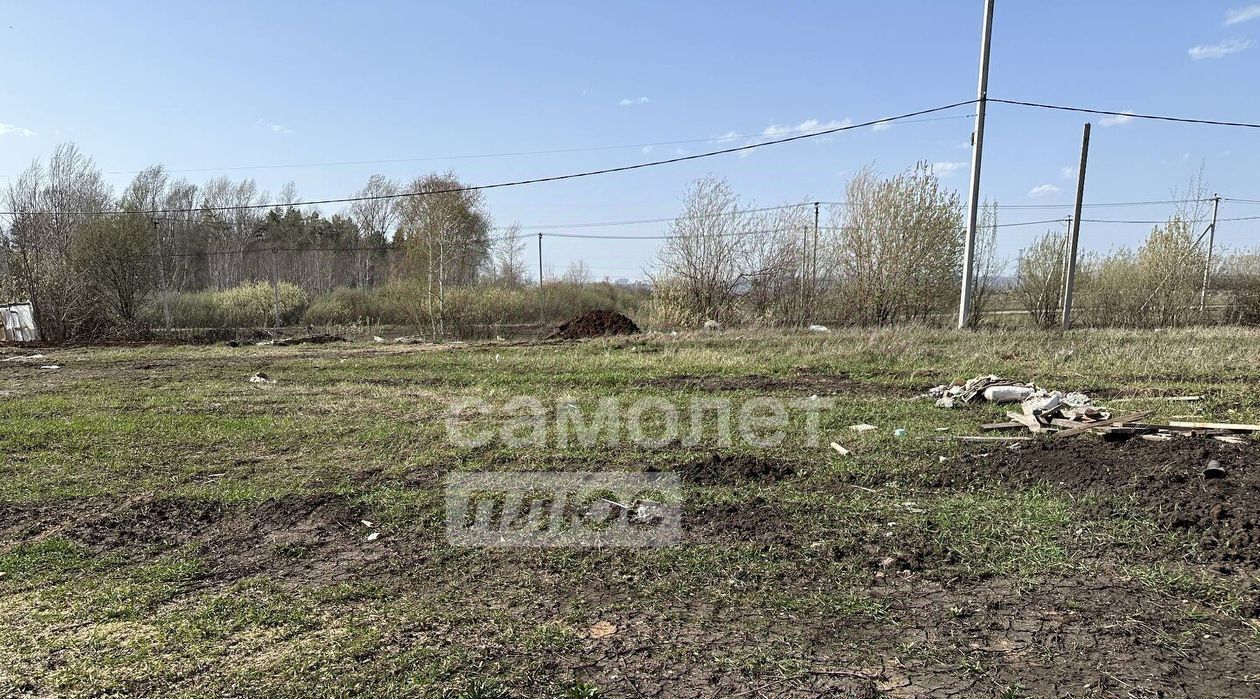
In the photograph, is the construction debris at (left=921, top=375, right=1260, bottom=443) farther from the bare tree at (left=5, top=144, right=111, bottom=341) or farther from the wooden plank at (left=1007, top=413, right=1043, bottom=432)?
the bare tree at (left=5, top=144, right=111, bottom=341)

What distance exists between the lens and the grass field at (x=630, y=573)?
8.60 ft

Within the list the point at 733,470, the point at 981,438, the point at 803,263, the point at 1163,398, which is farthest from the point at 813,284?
the point at 733,470

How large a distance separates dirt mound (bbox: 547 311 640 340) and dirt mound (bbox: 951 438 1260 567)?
13834mm

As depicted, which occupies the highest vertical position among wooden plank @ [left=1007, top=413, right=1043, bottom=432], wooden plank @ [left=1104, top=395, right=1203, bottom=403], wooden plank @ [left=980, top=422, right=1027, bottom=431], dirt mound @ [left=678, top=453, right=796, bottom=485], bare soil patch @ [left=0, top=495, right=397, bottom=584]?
wooden plank @ [left=1104, top=395, right=1203, bottom=403]

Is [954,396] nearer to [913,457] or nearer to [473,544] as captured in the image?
[913,457]

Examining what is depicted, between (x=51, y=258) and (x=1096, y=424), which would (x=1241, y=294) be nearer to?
(x=1096, y=424)

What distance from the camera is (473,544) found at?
3957mm

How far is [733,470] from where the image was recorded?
521 cm

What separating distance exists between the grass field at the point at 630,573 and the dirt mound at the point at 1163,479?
24 millimetres

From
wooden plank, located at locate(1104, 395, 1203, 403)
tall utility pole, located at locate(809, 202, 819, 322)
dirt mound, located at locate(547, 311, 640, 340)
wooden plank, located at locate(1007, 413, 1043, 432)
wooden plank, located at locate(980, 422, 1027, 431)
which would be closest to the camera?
wooden plank, located at locate(1007, 413, 1043, 432)

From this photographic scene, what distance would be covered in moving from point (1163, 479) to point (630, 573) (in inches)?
141

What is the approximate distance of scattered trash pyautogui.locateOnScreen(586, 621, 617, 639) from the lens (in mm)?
2918

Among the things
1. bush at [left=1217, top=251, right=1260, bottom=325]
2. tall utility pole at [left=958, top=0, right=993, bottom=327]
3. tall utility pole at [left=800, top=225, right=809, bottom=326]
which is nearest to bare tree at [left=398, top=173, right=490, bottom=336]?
tall utility pole at [left=800, top=225, right=809, bottom=326]

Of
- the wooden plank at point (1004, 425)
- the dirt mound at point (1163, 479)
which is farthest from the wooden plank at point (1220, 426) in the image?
the wooden plank at point (1004, 425)
